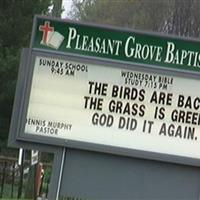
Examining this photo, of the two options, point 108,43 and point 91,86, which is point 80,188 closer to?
point 91,86

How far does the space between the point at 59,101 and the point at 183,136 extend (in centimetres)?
147

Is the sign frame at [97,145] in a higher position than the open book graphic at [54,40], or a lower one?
lower

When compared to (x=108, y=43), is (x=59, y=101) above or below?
below

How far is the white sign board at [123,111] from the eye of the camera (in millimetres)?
8211

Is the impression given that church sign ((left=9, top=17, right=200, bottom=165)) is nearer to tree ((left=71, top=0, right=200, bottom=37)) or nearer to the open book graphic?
the open book graphic

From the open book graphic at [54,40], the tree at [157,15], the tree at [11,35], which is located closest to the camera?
the open book graphic at [54,40]

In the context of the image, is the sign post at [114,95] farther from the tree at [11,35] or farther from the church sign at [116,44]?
the tree at [11,35]

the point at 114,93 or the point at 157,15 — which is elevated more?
the point at 157,15

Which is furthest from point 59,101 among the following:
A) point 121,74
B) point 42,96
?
point 121,74

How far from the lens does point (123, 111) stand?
8250 millimetres

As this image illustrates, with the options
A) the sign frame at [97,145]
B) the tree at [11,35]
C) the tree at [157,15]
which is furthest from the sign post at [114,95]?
the tree at [157,15]

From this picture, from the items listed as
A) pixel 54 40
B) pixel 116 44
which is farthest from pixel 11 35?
pixel 116 44

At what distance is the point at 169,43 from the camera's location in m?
8.24

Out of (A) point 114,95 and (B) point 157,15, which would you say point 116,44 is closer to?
(A) point 114,95
